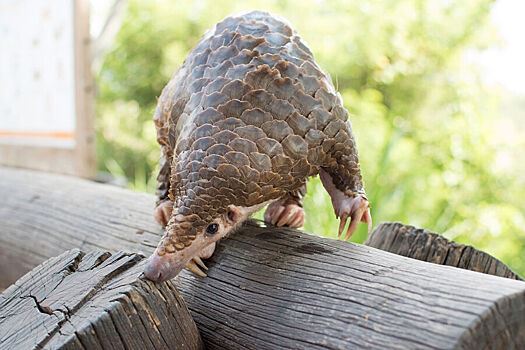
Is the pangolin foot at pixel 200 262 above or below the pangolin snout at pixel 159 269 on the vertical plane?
below

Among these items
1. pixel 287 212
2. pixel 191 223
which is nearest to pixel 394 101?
pixel 287 212

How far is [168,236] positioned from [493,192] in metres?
4.46

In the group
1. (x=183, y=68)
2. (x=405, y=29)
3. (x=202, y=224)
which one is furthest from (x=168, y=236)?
(x=405, y=29)

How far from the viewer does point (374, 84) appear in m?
7.14

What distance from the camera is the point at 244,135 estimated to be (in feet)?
4.64

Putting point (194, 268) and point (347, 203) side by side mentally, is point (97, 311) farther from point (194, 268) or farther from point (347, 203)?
point (347, 203)

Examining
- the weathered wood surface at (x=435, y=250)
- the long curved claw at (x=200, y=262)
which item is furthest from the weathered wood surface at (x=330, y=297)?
the weathered wood surface at (x=435, y=250)

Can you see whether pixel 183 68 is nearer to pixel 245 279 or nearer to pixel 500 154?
pixel 245 279

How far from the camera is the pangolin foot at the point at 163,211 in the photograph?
1771mm

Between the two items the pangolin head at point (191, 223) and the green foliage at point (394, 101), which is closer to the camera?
the pangolin head at point (191, 223)

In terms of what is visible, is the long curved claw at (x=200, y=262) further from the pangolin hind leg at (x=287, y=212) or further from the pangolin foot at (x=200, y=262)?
the pangolin hind leg at (x=287, y=212)

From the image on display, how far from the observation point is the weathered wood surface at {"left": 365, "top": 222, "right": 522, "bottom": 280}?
64.4 inches

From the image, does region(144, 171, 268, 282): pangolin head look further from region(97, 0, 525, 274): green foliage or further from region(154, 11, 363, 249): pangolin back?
region(97, 0, 525, 274): green foliage

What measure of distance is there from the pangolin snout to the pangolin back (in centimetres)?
4
